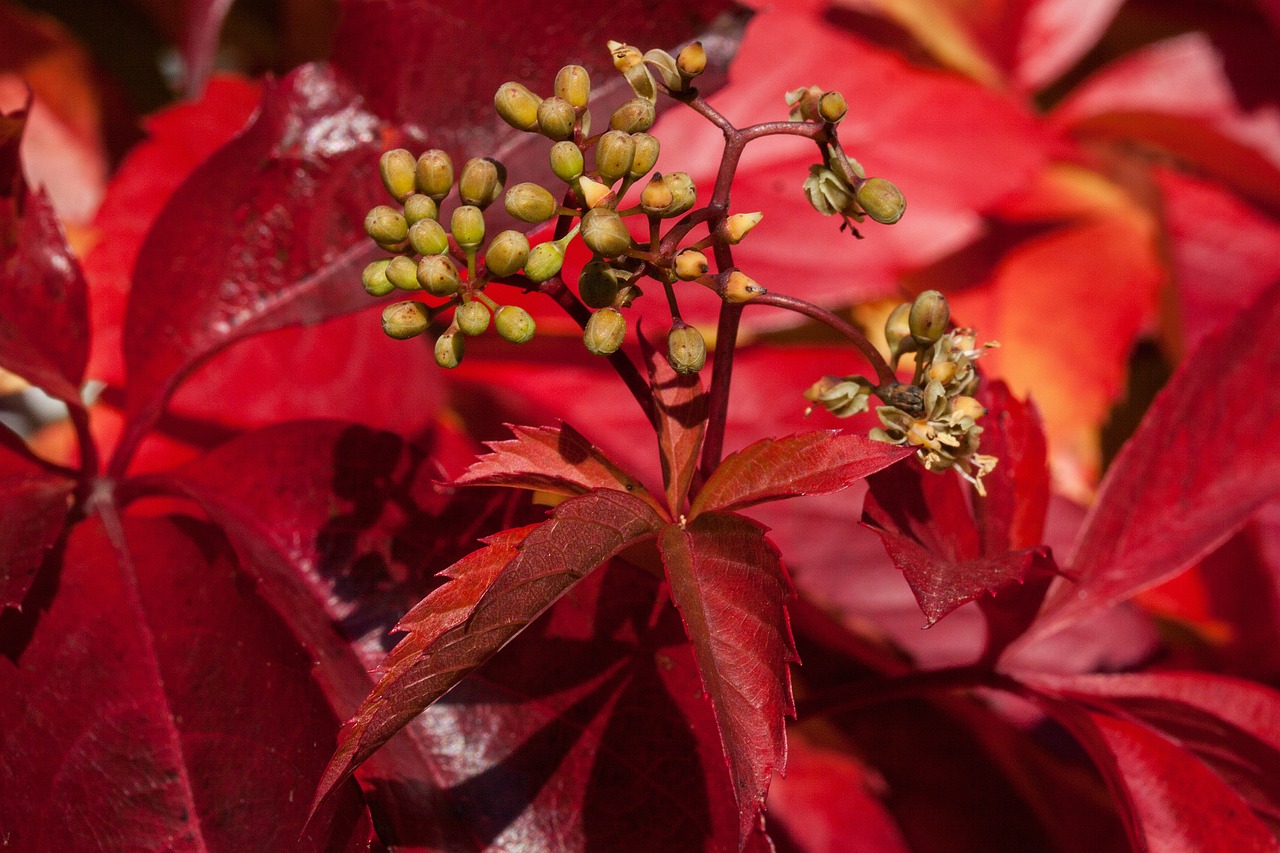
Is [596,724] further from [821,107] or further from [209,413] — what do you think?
[209,413]

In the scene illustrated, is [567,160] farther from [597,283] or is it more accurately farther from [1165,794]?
[1165,794]

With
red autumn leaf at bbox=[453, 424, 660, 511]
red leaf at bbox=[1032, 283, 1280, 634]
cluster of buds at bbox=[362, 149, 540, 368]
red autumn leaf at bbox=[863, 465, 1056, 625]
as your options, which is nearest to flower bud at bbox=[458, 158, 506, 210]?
cluster of buds at bbox=[362, 149, 540, 368]

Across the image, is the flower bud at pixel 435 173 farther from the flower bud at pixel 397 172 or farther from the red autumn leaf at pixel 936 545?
the red autumn leaf at pixel 936 545

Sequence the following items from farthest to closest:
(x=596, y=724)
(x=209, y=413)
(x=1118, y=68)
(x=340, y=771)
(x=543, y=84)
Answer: (x=1118, y=68) < (x=209, y=413) < (x=543, y=84) < (x=596, y=724) < (x=340, y=771)

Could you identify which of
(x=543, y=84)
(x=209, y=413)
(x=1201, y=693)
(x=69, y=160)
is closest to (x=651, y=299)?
(x=543, y=84)

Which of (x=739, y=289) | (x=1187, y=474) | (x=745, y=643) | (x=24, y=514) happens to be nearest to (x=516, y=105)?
(x=739, y=289)

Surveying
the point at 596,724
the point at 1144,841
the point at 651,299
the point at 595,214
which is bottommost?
the point at 1144,841

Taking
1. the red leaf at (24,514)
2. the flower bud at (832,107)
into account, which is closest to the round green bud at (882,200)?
the flower bud at (832,107)
